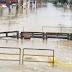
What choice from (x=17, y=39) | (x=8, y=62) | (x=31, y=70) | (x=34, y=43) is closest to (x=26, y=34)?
(x=17, y=39)

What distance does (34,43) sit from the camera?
2639 cm

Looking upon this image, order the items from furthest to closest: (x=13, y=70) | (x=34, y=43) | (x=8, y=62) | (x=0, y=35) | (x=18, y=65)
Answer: (x=0, y=35)
(x=34, y=43)
(x=8, y=62)
(x=18, y=65)
(x=13, y=70)

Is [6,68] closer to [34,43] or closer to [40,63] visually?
[40,63]

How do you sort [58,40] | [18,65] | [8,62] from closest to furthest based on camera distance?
[18,65] → [8,62] → [58,40]

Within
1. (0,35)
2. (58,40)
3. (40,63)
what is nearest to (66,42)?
(58,40)

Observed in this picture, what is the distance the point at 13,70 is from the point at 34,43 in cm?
1213

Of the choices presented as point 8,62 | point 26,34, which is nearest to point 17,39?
point 26,34

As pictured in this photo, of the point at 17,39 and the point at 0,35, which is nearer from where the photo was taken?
the point at 17,39

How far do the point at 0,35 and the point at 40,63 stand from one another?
15220mm

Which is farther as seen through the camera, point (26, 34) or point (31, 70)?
point (26, 34)

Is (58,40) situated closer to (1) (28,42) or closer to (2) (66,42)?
(2) (66,42)

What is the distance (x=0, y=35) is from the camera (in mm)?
31141

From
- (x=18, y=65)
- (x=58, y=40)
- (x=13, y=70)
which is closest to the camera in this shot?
(x=13, y=70)

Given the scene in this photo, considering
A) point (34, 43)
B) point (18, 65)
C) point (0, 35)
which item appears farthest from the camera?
point (0, 35)
